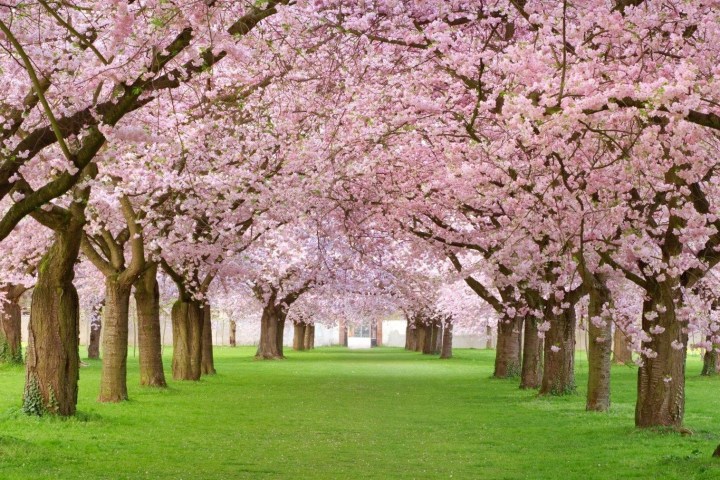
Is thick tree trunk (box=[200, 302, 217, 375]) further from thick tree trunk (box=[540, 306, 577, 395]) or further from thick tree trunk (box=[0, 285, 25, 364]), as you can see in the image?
thick tree trunk (box=[540, 306, 577, 395])

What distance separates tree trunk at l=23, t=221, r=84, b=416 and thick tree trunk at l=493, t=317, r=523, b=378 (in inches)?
907

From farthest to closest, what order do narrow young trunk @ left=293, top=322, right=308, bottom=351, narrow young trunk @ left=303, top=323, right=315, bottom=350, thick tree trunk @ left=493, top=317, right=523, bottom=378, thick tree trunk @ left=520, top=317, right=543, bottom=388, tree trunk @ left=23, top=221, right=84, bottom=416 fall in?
narrow young trunk @ left=303, top=323, right=315, bottom=350
narrow young trunk @ left=293, top=322, right=308, bottom=351
thick tree trunk @ left=493, top=317, right=523, bottom=378
thick tree trunk @ left=520, top=317, right=543, bottom=388
tree trunk @ left=23, top=221, right=84, bottom=416

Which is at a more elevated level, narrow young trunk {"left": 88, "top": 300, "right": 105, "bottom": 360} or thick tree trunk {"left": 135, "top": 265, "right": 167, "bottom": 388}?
thick tree trunk {"left": 135, "top": 265, "right": 167, "bottom": 388}

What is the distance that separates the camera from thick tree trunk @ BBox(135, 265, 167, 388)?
94.9 feet

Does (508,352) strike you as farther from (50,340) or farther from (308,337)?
(308,337)

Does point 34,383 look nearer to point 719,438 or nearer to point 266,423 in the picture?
point 266,423

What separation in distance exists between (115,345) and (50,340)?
5585 mm

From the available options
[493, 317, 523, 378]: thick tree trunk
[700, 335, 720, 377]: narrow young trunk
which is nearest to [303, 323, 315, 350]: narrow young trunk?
[493, 317, 523, 378]: thick tree trunk

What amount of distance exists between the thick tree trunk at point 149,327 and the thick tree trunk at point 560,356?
419 inches

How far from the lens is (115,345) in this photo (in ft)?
80.6

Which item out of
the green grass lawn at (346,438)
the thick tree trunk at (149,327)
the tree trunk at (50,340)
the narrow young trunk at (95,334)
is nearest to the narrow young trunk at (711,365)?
the green grass lawn at (346,438)

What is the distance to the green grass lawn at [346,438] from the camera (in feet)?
45.2

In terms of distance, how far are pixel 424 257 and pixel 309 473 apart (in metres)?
21.6

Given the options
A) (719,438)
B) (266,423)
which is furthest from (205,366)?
(719,438)
